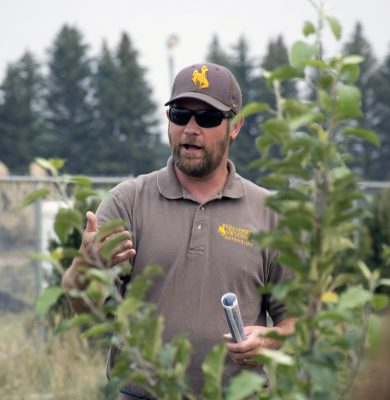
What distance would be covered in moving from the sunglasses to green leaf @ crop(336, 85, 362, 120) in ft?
6.72

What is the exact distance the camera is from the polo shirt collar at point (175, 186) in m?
3.65

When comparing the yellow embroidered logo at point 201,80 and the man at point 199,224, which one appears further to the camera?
the yellow embroidered logo at point 201,80

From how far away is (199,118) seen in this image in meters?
3.57

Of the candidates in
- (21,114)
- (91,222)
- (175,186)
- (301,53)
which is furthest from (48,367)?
(21,114)

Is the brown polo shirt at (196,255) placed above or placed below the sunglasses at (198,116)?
below

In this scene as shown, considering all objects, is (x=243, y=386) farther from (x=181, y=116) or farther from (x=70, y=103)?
(x=70, y=103)

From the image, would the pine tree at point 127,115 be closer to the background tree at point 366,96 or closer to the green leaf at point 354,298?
the background tree at point 366,96

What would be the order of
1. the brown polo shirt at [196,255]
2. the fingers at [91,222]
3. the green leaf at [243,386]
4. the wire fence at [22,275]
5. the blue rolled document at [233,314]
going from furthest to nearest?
the wire fence at [22,275] < the brown polo shirt at [196,255] < the blue rolled document at [233,314] < the fingers at [91,222] < the green leaf at [243,386]

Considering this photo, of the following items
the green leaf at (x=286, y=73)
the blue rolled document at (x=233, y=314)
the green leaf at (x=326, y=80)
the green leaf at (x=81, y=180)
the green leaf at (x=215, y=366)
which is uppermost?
the green leaf at (x=286, y=73)

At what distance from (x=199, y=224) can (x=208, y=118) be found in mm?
393

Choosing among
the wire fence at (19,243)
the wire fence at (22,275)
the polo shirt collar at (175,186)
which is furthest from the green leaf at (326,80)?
the wire fence at (19,243)

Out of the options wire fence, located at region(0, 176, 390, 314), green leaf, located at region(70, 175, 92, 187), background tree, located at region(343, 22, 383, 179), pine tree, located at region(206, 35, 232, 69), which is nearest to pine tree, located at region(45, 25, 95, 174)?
pine tree, located at region(206, 35, 232, 69)

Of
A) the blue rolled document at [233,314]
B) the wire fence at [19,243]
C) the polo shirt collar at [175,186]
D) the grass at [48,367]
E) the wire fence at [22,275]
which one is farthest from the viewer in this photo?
the wire fence at [19,243]

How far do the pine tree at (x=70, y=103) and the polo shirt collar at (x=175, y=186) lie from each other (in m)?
58.2
